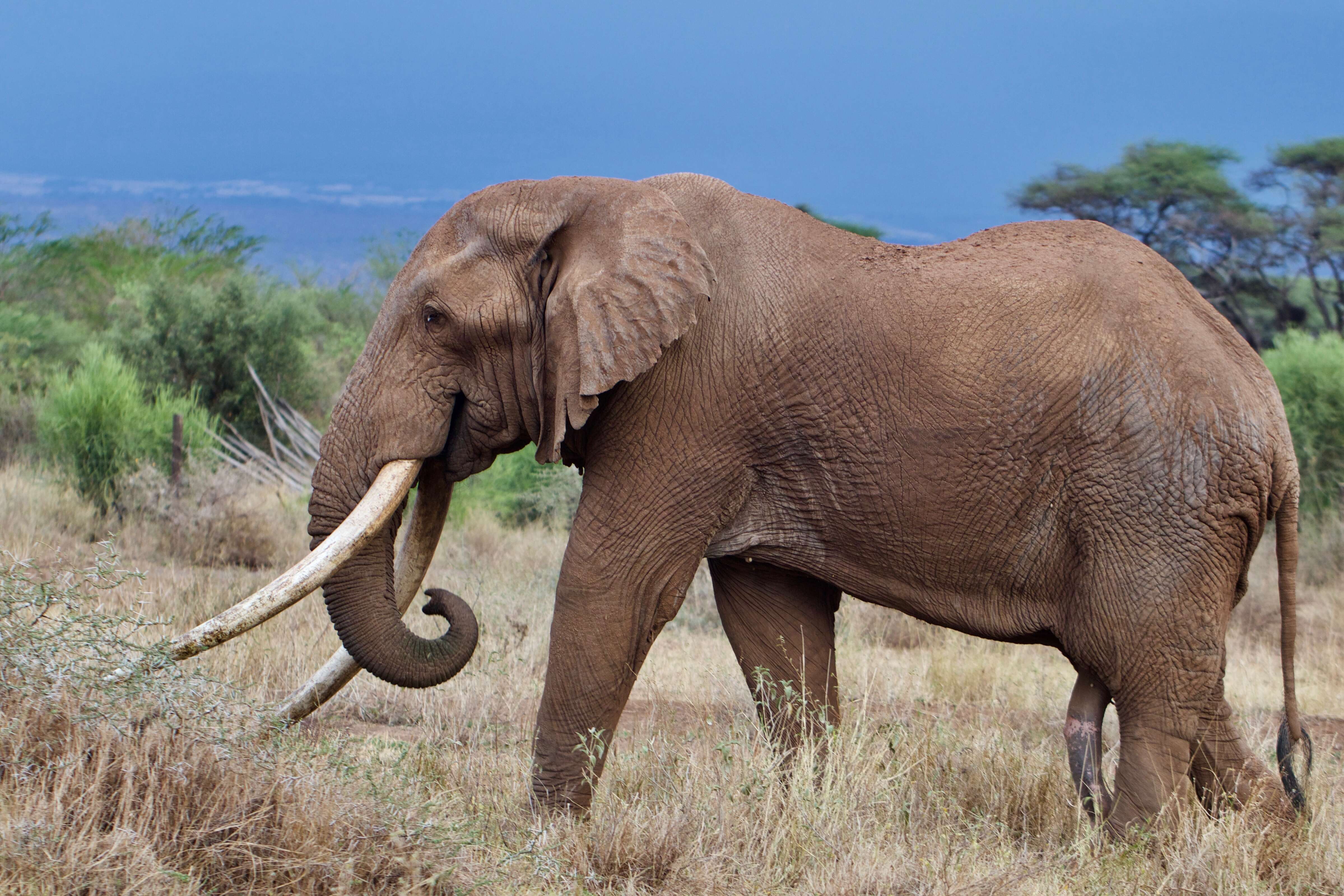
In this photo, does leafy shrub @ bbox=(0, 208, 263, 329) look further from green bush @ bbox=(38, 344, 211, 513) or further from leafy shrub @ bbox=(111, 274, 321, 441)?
green bush @ bbox=(38, 344, 211, 513)

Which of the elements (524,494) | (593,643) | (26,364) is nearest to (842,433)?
(593,643)

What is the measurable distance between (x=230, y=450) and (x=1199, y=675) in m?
12.0

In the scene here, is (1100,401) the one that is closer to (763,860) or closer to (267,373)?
(763,860)

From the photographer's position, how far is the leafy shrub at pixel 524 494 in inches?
526

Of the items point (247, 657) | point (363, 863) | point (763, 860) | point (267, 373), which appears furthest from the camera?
point (267, 373)

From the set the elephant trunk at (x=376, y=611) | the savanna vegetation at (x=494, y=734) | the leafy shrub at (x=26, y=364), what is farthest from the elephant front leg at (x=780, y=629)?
the leafy shrub at (x=26, y=364)

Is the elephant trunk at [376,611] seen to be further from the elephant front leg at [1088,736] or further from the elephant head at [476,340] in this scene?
the elephant front leg at [1088,736]

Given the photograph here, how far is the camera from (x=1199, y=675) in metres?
4.38

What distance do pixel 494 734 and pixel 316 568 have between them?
6.77 feet

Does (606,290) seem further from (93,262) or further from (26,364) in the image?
(93,262)

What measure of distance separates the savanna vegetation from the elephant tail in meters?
0.21

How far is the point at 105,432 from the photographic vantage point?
39.9 feet

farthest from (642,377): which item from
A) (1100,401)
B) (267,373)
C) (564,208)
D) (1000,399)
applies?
(267,373)

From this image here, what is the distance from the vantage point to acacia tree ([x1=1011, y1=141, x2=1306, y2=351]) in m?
23.6
